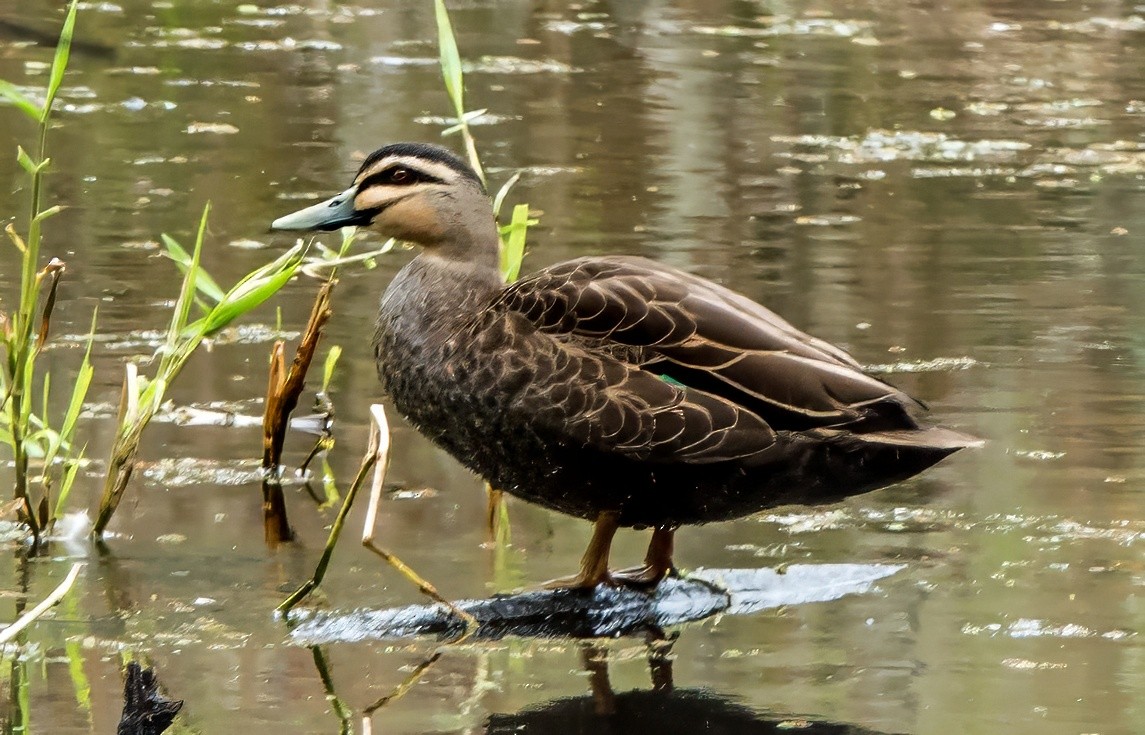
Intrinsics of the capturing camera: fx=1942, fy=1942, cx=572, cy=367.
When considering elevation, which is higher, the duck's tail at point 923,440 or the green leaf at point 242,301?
the green leaf at point 242,301

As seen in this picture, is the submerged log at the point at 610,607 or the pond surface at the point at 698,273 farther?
the submerged log at the point at 610,607

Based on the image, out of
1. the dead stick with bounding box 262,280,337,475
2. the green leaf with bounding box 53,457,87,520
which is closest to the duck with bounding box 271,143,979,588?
the dead stick with bounding box 262,280,337,475

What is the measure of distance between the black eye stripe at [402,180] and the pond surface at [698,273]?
93 cm

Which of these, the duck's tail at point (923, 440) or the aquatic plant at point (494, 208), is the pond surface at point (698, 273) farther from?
the duck's tail at point (923, 440)

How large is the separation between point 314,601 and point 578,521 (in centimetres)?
103

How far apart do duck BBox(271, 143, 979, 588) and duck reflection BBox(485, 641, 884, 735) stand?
59 cm

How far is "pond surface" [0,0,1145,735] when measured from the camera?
13.7ft

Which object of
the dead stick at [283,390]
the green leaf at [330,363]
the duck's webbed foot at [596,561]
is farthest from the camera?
the green leaf at [330,363]

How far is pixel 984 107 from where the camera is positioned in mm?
12438

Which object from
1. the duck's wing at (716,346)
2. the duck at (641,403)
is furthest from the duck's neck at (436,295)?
the duck's wing at (716,346)

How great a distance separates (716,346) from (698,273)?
3.45 m

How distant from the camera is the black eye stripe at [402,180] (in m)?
4.95

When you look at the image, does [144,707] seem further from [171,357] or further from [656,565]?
[171,357]

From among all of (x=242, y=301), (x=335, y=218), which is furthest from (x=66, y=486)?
(x=335, y=218)
